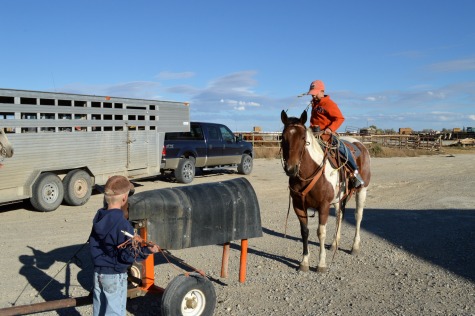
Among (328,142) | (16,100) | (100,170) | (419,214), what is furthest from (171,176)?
(328,142)

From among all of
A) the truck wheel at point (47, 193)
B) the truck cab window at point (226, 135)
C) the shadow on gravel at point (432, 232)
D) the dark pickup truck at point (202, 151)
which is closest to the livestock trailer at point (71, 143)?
the truck wheel at point (47, 193)

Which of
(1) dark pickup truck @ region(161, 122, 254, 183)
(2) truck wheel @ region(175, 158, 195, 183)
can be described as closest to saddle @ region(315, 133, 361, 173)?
(1) dark pickup truck @ region(161, 122, 254, 183)

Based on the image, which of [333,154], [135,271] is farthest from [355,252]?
[135,271]

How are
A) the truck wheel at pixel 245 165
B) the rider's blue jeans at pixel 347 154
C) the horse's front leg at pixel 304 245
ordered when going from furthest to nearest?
the truck wheel at pixel 245 165
the rider's blue jeans at pixel 347 154
the horse's front leg at pixel 304 245

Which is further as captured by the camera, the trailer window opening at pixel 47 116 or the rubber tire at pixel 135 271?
the trailer window opening at pixel 47 116

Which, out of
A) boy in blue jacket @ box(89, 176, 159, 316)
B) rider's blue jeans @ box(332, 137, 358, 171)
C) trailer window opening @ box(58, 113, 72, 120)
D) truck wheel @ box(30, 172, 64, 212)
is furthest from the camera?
trailer window opening @ box(58, 113, 72, 120)

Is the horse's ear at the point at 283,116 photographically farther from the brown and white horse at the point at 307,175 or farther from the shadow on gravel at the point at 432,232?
the shadow on gravel at the point at 432,232

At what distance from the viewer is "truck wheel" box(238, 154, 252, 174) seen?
1905 cm

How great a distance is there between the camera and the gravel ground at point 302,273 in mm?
5234

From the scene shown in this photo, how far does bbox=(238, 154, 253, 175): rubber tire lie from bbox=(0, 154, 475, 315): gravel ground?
25.7 ft

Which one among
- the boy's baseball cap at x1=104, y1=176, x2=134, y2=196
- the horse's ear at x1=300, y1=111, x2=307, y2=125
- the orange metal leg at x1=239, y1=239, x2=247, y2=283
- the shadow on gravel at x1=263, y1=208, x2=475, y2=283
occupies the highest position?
the horse's ear at x1=300, y1=111, x2=307, y2=125

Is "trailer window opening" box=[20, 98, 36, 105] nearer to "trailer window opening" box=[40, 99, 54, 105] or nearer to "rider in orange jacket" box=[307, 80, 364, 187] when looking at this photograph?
"trailer window opening" box=[40, 99, 54, 105]

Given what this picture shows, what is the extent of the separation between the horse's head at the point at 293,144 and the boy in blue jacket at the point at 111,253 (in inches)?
101

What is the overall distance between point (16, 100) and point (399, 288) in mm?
8594
